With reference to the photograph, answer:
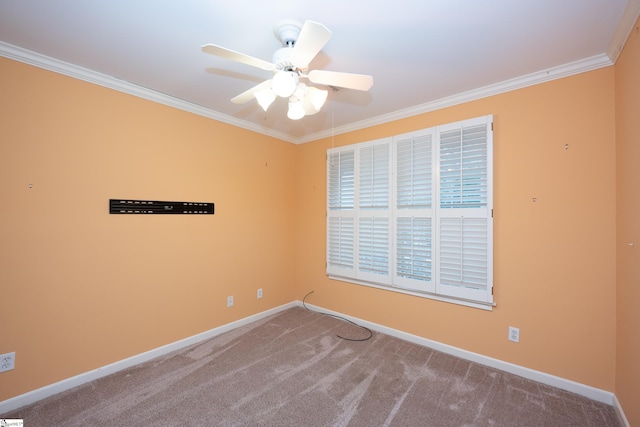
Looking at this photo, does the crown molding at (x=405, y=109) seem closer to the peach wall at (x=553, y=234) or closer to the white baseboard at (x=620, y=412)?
the peach wall at (x=553, y=234)

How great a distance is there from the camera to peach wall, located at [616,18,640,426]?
5.17 ft

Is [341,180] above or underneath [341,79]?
underneath

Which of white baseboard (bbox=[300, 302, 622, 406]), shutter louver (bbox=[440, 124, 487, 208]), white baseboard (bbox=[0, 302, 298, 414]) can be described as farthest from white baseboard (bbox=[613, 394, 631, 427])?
white baseboard (bbox=[0, 302, 298, 414])

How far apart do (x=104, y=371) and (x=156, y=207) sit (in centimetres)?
143

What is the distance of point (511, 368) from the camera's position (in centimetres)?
229

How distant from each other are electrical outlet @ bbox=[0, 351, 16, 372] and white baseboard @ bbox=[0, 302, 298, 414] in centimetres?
21

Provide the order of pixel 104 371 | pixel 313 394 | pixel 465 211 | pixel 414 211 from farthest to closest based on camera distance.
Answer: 1. pixel 414 211
2. pixel 465 211
3. pixel 104 371
4. pixel 313 394

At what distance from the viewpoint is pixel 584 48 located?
6.14 feet

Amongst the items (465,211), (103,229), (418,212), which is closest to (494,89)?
(465,211)

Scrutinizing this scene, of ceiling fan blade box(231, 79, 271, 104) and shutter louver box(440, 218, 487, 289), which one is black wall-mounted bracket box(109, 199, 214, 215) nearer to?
ceiling fan blade box(231, 79, 271, 104)

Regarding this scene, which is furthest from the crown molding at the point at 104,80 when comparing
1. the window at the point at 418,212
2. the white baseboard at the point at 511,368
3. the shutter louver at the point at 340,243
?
the white baseboard at the point at 511,368

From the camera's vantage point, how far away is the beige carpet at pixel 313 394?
5.90 feet

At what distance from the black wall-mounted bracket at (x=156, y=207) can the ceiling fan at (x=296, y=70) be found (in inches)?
55.9

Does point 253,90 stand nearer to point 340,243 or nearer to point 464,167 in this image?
point 464,167
